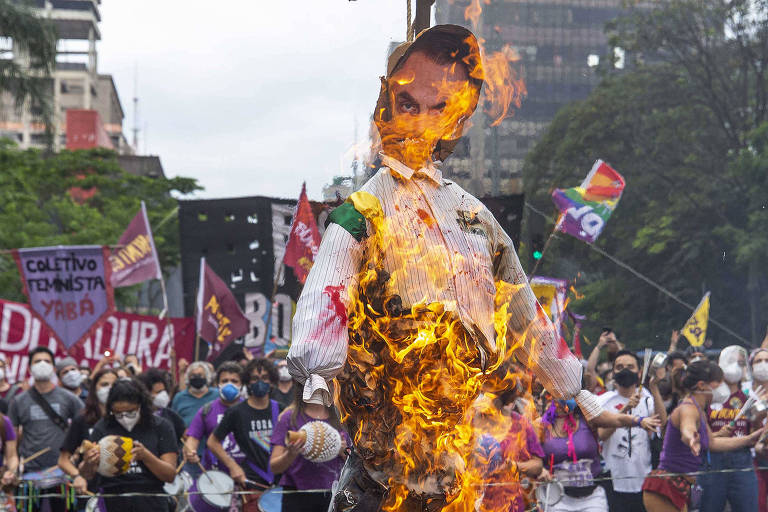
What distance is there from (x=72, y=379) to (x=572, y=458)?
5268mm

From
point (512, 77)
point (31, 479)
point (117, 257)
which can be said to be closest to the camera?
point (512, 77)

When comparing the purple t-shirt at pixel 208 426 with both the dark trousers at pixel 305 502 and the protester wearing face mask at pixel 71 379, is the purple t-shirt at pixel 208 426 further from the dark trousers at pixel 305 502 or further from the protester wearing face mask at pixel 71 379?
the protester wearing face mask at pixel 71 379

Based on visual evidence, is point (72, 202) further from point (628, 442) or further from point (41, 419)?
point (628, 442)

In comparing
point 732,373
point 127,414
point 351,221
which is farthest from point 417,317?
point 732,373

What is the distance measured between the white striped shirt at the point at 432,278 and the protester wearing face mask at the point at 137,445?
4.51m

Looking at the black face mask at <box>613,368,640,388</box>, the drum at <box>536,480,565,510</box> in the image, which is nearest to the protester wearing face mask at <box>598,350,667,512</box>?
the black face mask at <box>613,368,640,388</box>

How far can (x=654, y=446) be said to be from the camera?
11.0 meters

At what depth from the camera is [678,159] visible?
1145 inches

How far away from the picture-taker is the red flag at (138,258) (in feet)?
58.9

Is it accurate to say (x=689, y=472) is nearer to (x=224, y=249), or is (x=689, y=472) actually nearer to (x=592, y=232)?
(x=592, y=232)

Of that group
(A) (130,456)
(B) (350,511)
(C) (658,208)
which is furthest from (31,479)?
(C) (658,208)

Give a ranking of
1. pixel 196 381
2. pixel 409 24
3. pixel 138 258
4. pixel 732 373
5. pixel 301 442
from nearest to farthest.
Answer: pixel 409 24 < pixel 301 442 < pixel 732 373 < pixel 196 381 < pixel 138 258

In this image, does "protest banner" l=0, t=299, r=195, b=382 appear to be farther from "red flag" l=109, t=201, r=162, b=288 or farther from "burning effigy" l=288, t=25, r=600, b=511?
"burning effigy" l=288, t=25, r=600, b=511

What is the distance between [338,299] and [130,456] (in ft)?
15.4
